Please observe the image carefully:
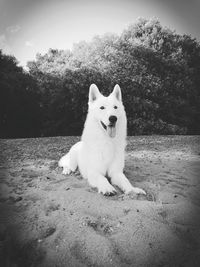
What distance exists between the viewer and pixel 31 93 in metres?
13.1

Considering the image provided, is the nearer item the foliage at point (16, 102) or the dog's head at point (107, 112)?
the dog's head at point (107, 112)

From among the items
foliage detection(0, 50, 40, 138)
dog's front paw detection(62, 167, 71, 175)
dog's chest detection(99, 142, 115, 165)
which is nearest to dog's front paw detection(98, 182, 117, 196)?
dog's chest detection(99, 142, 115, 165)

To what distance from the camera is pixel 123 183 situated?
3631mm

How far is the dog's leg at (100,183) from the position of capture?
3420 millimetres

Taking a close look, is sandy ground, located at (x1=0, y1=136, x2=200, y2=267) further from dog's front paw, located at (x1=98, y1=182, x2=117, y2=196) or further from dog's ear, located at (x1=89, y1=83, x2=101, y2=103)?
dog's ear, located at (x1=89, y1=83, x2=101, y2=103)

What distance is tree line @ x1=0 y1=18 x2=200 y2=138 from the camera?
12.6 metres

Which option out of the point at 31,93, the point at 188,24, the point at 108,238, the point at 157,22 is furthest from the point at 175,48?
the point at 108,238

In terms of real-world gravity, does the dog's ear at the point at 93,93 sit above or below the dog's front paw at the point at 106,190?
above

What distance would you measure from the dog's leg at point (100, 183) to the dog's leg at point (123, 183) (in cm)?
19

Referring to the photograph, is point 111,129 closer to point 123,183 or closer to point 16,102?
point 123,183

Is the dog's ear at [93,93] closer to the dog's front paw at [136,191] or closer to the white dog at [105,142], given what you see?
the white dog at [105,142]

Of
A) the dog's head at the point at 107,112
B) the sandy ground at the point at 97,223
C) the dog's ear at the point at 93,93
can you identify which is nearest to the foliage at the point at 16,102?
the sandy ground at the point at 97,223

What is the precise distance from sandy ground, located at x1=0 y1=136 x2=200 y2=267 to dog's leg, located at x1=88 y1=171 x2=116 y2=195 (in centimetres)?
9

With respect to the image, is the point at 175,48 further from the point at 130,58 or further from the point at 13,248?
the point at 13,248
